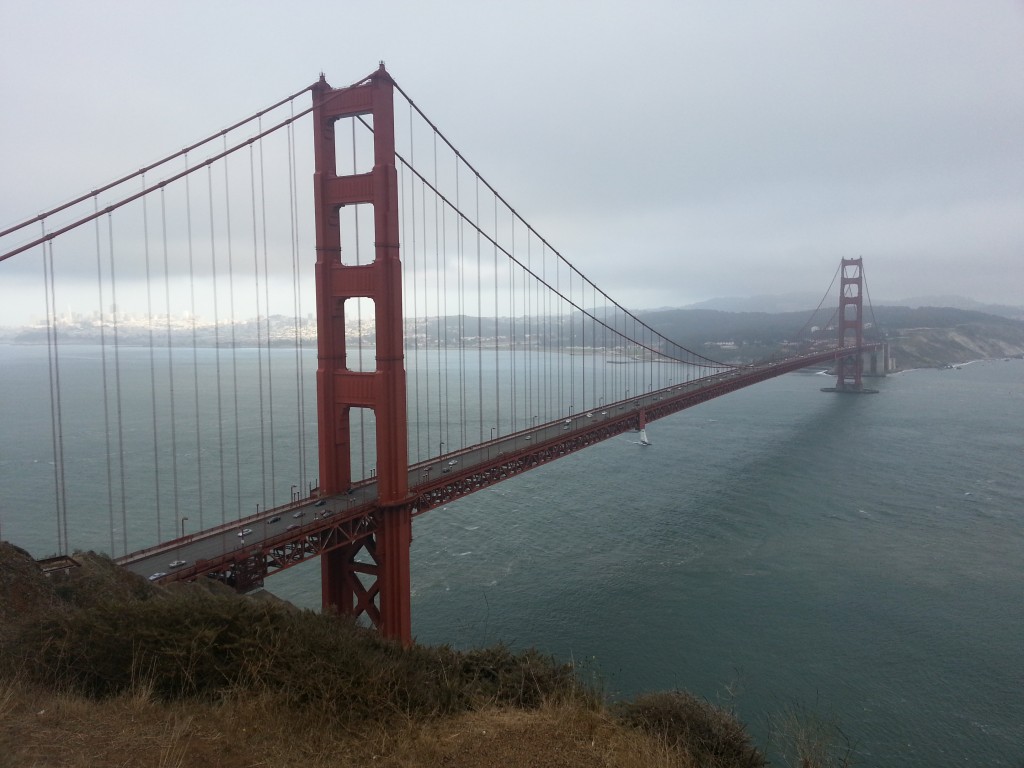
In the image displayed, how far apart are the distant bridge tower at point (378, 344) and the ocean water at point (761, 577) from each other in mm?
1842

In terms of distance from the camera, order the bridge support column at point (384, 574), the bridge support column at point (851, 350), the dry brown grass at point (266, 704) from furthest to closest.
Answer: the bridge support column at point (851, 350)
the bridge support column at point (384, 574)
the dry brown grass at point (266, 704)

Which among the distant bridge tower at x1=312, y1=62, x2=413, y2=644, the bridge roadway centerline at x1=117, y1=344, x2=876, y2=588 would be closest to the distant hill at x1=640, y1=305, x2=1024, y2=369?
the bridge roadway centerline at x1=117, y1=344, x2=876, y2=588

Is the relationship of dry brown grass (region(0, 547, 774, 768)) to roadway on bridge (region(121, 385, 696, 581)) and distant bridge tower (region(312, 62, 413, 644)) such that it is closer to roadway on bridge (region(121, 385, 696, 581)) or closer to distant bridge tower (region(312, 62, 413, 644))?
roadway on bridge (region(121, 385, 696, 581))

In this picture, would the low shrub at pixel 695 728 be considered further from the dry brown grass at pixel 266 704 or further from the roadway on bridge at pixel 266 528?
the roadway on bridge at pixel 266 528

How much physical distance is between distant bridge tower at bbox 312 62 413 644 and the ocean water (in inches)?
72.5

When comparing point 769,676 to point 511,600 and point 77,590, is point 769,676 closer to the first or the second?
point 511,600

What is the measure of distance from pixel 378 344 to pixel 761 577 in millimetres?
8985

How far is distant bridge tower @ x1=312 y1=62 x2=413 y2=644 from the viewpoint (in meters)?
8.62

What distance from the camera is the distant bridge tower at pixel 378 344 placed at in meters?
8.62

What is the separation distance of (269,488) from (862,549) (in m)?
15.2

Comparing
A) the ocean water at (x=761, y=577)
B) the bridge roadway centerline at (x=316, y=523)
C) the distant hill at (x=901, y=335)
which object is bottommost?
the ocean water at (x=761, y=577)

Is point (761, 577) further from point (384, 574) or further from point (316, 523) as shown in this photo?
point (316, 523)

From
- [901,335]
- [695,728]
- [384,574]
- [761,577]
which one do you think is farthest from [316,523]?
[901,335]

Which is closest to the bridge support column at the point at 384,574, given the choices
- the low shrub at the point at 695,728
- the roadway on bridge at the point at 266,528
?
the roadway on bridge at the point at 266,528
